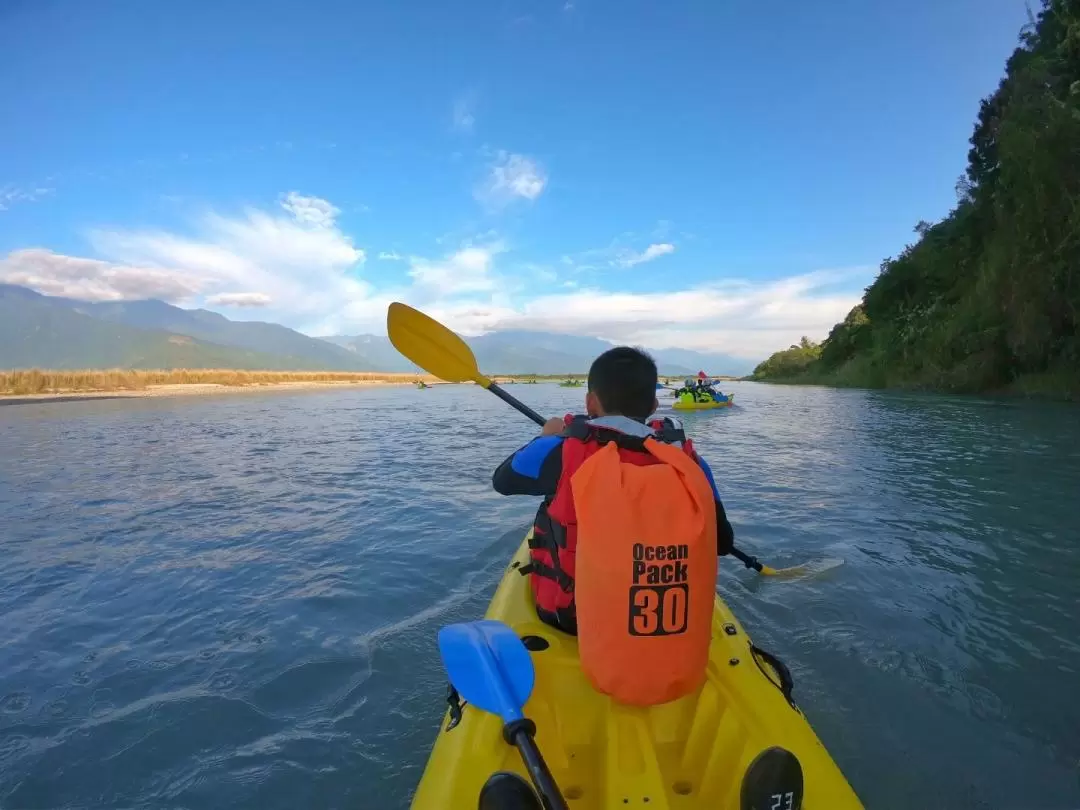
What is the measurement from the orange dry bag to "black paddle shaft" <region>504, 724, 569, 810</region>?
0.91ft

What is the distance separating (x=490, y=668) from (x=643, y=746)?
19.8 inches

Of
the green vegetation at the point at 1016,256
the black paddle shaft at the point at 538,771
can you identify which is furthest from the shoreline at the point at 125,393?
the green vegetation at the point at 1016,256

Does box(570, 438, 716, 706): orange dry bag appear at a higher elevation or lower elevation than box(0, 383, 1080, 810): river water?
higher

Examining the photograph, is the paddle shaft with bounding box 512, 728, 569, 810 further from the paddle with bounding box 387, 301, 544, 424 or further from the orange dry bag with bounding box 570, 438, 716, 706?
the paddle with bounding box 387, 301, 544, 424

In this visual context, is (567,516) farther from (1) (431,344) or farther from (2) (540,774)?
(1) (431,344)

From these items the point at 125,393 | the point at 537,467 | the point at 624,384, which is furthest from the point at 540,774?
the point at 125,393

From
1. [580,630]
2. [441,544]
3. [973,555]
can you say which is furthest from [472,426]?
[580,630]

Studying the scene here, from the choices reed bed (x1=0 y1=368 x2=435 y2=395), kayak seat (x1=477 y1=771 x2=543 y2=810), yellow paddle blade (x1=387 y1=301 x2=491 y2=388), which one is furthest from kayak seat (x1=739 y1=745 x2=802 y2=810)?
Result: reed bed (x1=0 y1=368 x2=435 y2=395)

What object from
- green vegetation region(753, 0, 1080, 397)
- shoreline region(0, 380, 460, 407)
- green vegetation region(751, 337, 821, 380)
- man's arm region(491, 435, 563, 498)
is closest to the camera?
man's arm region(491, 435, 563, 498)

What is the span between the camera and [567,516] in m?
2.01

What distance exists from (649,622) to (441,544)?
13.9 ft

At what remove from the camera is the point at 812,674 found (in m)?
3.12

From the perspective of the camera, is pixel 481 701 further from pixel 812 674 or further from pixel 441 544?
pixel 441 544

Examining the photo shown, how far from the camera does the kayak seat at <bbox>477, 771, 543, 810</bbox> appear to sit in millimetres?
1398
